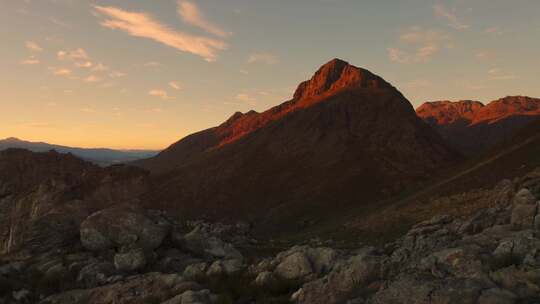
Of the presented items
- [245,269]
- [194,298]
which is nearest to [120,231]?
[245,269]

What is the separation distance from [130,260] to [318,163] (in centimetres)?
11404

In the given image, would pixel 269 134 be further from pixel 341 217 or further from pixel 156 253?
pixel 156 253

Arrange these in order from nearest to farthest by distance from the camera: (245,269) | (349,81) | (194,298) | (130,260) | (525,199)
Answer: (194,298) → (245,269) → (130,260) → (525,199) → (349,81)

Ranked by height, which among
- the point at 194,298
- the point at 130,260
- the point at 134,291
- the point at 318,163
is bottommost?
the point at 134,291

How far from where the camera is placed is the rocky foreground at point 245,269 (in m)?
12.7

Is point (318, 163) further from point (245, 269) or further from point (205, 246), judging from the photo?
point (245, 269)

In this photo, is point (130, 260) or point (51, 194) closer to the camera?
point (130, 260)

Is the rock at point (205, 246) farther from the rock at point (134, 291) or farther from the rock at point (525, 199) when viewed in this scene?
the rock at point (525, 199)

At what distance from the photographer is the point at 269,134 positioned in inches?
6417

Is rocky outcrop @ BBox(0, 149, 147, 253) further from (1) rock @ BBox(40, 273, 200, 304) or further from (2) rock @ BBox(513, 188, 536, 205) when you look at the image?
(2) rock @ BBox(513, 188, 536, 205)

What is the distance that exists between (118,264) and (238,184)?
357 ft

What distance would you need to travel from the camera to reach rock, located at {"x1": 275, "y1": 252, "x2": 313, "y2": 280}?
61.0 feet

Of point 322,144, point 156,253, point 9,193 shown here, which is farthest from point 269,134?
point 156,253

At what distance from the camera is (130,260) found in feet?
74.4
